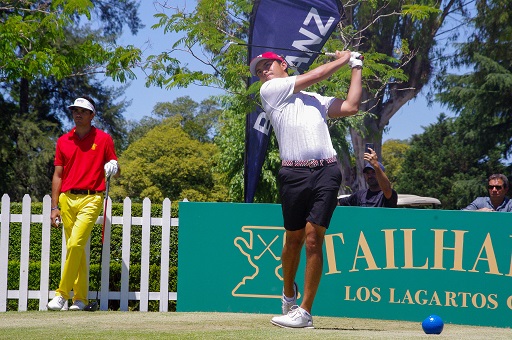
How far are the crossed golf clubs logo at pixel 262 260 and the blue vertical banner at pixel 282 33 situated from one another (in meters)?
3.46

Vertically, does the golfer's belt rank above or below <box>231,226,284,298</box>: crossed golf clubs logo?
above

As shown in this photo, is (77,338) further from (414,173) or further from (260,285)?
(414,173)

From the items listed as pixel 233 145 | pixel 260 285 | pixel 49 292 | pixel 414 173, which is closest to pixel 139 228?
pixel 49 292

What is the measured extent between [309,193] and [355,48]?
16.3 m

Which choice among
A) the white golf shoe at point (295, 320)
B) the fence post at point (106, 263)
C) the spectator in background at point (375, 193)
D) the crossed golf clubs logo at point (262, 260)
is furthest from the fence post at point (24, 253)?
the white golf shoe at point (295, 320)

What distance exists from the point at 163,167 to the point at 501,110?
19939 millimetres

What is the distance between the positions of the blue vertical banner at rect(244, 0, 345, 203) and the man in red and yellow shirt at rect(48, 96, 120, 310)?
3.71 meters

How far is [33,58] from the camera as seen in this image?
15.7m

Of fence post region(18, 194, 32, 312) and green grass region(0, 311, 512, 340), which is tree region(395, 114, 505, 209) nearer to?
fence post region(18, 194, 32, 312)

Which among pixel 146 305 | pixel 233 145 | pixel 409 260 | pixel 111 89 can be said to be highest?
pixel 111 89

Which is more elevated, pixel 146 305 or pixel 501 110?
pixel 501 110

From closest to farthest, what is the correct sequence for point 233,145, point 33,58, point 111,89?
point 33,58
point 233,145
point 111,89

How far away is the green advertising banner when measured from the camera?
7387 millimetres

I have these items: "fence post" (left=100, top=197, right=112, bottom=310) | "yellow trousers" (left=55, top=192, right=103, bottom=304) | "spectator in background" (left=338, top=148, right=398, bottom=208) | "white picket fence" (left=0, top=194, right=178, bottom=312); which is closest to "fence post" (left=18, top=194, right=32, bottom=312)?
"white picket fence" (left=0, top=194, right=178, bottom=312)
